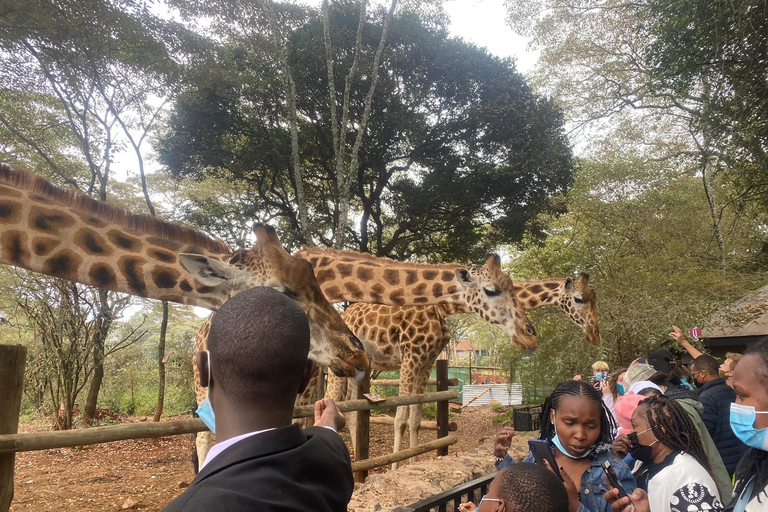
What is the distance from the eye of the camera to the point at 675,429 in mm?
2666

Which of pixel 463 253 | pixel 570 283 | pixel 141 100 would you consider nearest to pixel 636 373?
pixel 570 283

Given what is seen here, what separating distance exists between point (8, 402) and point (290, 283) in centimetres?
186

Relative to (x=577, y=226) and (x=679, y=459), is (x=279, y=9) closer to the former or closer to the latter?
(x=577, y=226)

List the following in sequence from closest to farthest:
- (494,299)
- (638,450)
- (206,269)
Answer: (638,450), (206,269), (494,299)

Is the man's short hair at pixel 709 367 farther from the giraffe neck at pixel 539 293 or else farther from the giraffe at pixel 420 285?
the giraffe neck at pixel 539 293

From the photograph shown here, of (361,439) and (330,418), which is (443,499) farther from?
(361,439)

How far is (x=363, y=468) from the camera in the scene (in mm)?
5559

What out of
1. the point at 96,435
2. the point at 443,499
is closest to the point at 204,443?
the point at 96,435

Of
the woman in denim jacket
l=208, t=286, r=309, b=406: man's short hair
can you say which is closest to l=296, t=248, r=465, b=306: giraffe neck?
the woman in denim jacket

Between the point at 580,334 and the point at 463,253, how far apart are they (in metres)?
3.55

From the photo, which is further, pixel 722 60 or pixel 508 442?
pixel 722 60

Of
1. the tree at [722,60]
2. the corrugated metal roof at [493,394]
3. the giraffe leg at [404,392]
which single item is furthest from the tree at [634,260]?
the giraffe leg at [404,392]

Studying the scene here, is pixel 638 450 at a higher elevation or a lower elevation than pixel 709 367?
lower

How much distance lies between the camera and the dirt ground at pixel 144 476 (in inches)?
170
